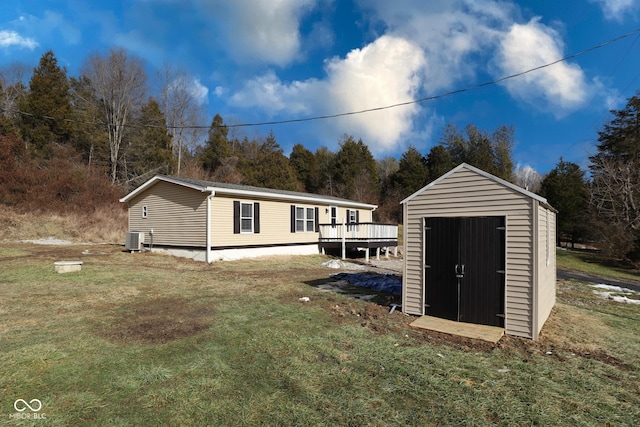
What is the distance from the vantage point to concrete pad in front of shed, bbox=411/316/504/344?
4.97 m

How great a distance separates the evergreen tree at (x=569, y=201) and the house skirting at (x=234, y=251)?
2439cm

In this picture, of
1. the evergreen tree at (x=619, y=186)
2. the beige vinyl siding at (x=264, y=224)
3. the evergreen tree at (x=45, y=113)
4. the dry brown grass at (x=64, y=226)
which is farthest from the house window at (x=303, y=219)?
the evergreen tree at (x=45, y=113)

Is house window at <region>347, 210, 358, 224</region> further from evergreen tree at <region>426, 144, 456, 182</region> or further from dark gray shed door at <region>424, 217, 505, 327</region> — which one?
evergreen tree at <region>426, 144, 456, 182</region>

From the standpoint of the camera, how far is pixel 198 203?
13570mm

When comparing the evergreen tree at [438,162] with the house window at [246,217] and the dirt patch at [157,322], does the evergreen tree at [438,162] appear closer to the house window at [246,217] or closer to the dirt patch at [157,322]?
the house window at [246,217]

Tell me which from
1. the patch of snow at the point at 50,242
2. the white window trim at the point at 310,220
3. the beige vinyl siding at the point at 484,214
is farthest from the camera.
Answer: the white window trim at the point at 310,220

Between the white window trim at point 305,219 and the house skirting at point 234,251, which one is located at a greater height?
the white window trim at point 305,219

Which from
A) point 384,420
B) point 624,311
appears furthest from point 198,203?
point 624,311

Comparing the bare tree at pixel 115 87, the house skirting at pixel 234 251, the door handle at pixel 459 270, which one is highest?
the bare tree at pixel 115 87

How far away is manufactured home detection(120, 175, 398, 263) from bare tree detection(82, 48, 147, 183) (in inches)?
611

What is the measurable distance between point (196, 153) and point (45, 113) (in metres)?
12.9

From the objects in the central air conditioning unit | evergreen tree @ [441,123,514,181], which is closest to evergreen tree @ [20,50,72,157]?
the central air conditioning unit

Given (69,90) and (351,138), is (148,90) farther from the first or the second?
(351,138)

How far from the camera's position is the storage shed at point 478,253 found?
A: 5172 mm
